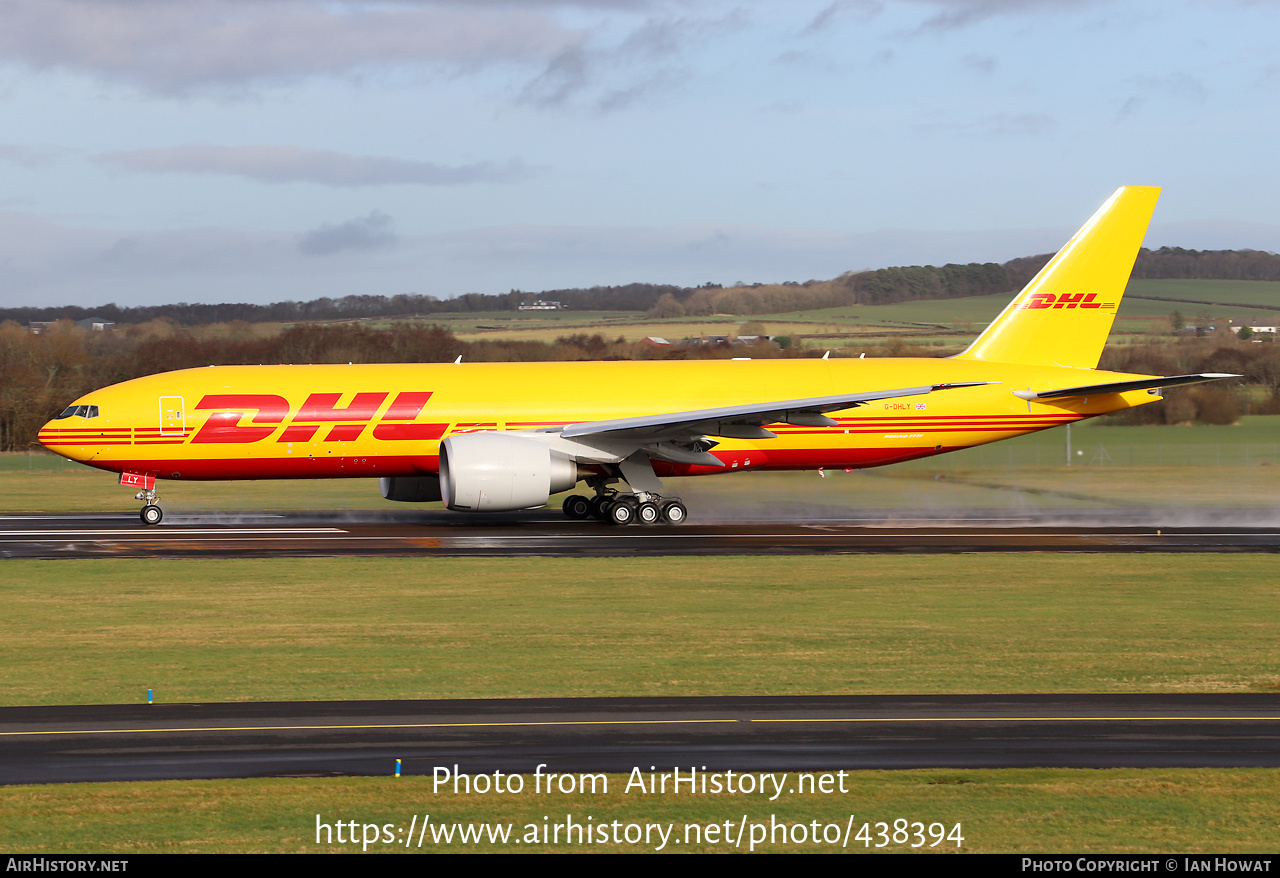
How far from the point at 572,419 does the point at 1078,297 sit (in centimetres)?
1513

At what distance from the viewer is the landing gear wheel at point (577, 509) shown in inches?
1342

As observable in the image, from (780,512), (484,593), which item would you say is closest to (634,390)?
(780,512)

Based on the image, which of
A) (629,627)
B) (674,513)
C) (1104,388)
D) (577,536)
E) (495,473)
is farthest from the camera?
(1104,388)

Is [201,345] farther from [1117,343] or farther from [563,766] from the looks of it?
[563,766]

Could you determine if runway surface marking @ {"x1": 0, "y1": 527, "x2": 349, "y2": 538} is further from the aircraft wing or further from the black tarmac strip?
the black tarmac strip

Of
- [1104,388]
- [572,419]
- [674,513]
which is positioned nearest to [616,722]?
[674,513]

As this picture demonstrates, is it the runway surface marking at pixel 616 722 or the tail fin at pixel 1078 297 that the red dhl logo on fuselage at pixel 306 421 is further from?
the runway surface marking at pixel 616 722

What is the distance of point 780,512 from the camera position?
36125 millimetres

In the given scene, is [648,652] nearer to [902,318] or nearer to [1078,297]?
[1078,297]

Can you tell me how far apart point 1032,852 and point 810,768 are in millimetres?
2233

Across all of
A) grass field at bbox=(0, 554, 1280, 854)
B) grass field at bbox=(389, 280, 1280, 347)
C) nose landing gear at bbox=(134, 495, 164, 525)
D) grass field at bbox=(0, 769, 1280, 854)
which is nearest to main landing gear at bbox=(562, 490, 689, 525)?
grass field at bbox=(0, 554, 1280, 854)

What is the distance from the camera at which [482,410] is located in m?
32.5

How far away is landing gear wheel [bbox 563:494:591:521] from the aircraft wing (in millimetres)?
2683

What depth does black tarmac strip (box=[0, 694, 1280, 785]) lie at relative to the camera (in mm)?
10008
